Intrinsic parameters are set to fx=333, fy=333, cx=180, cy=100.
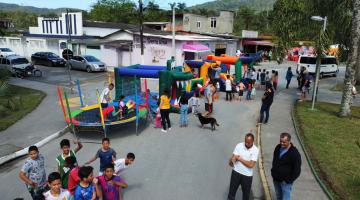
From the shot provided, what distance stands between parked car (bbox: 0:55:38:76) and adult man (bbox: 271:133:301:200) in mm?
26286

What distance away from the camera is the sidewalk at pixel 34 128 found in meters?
11.8

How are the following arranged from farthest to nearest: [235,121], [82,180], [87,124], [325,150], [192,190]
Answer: [235,121], [87,124], [325,150], [192,190], [82,180]

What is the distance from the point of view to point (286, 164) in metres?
6.53

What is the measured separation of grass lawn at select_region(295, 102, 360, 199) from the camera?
8.52 m

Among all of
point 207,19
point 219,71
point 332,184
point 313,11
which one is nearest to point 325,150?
point 332,184

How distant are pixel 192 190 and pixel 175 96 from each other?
8.89 metres

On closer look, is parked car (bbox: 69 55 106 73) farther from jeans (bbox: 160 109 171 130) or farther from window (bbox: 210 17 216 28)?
window (bbox: 210 17 216 28)

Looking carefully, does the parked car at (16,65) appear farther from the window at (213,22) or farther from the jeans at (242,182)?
the window at (213,22)

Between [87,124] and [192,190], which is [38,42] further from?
[192,190]

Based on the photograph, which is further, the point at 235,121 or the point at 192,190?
the point at 235,121

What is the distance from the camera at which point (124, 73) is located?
1612 centimetres

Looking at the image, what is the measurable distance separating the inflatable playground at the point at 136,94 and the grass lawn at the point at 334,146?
587 centimetres

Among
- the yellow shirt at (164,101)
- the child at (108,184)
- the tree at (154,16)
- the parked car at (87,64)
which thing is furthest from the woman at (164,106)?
the tree at (154,16)

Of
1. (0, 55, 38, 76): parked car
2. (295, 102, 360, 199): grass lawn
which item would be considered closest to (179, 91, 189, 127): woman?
(295, 102, 360, 199): grass lawn
